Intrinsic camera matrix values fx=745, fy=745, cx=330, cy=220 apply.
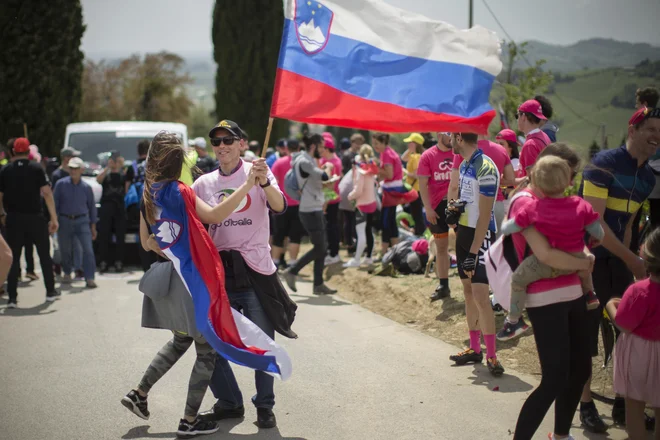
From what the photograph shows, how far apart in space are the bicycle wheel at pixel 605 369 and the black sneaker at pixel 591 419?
658mm

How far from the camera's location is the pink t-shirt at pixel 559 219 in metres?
4.25

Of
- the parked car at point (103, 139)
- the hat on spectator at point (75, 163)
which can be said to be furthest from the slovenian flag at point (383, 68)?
the parked car at point (103, 139)

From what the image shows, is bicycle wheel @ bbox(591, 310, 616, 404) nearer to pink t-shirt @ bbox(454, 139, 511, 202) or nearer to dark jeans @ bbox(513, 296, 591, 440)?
dark jeans @ bbox(513, 296, 591, 440)

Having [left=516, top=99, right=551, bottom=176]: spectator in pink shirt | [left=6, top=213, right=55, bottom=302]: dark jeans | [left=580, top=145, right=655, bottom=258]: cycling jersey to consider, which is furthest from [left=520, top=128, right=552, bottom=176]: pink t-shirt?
[left=6, top=213, right=55, bottom=302]: dark jeans

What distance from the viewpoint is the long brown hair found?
16.6ft

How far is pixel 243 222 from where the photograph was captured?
209 inches

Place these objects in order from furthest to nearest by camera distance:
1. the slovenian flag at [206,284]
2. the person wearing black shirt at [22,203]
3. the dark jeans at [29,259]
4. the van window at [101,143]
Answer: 1. the van window at [101,143]
2. the dark jeans at [29,259]
3. the person wearing black shirt at [22,203]
4. the slovenian flag at [206,284]

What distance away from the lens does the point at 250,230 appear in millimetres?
5332

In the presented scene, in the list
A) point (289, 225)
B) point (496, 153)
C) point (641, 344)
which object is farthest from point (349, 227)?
point (641, 344)

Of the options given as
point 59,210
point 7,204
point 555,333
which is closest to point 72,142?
point 59,210

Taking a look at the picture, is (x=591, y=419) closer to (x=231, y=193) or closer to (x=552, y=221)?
(x=552, y=221)

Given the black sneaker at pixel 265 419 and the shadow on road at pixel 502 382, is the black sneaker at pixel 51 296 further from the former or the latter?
the shadow on road at pixel 502 382

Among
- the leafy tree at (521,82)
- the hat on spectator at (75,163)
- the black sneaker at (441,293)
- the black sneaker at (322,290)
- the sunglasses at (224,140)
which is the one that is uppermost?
the leafy tree at (521,82)

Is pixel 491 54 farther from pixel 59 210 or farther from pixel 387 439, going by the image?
pixel 59 210
